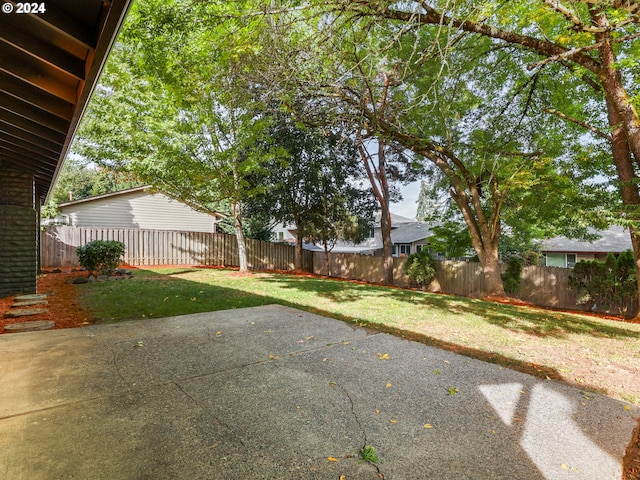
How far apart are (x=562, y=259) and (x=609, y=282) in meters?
12.6

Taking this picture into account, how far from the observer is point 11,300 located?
571cm

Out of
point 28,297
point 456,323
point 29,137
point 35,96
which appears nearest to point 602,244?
point 456,323

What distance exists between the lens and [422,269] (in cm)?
1298

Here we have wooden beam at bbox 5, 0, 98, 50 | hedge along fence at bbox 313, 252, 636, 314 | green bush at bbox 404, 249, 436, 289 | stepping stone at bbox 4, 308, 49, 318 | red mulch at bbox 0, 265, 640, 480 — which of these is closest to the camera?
red mulch at bbox 0, 265, 640, 480

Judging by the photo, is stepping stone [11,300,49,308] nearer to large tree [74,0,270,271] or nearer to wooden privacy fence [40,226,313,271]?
large tree [74,0,270,271]

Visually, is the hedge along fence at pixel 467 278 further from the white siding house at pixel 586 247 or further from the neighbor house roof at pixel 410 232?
the neighbor house roof at pixel 410 232

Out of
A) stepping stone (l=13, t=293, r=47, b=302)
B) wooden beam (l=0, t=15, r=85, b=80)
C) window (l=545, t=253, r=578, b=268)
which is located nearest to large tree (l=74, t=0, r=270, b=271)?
wooden beam (l=0, t=15, r=85, b=80)

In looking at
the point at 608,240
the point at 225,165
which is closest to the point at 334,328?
the point at 225,165

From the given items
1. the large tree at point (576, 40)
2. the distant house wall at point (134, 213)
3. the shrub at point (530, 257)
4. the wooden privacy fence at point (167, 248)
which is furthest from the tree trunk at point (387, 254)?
the distant house wall at point (134, 213)

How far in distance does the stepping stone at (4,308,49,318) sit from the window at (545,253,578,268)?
915 inches

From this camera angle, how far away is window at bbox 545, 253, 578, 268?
757 inches

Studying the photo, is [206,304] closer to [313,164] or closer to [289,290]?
[289,290]

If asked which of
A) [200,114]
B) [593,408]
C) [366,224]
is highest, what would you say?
[200,114]

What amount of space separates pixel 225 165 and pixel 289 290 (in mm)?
5685
